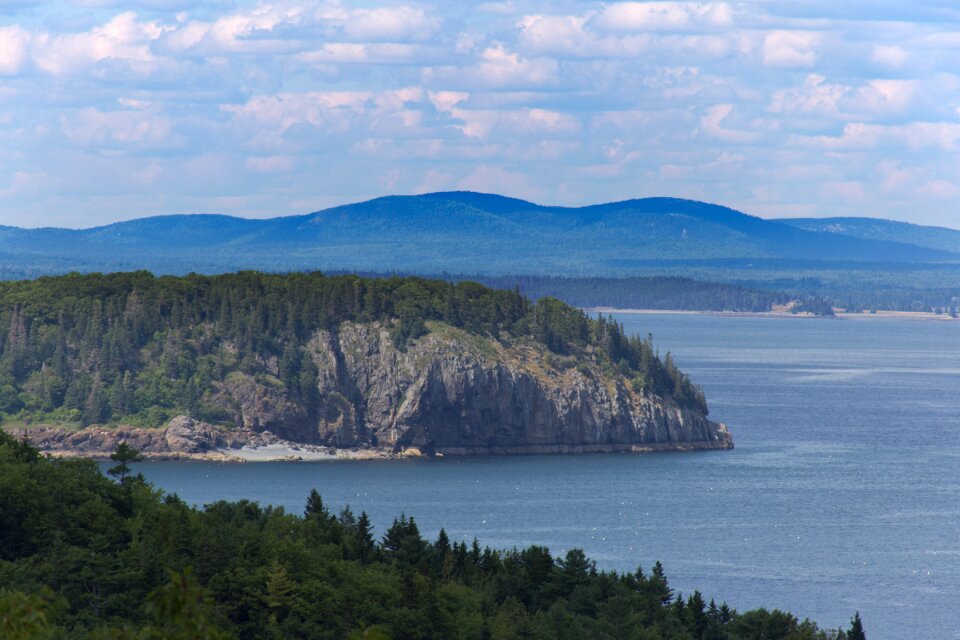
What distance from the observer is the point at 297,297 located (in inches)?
6068

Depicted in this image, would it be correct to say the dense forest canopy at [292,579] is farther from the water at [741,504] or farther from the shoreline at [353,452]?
the shoreline at [353,452]

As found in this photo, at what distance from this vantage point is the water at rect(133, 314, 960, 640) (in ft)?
278

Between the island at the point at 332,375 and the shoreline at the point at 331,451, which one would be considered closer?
the shoreline at the point at 331,451

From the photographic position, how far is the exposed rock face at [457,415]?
138 meters

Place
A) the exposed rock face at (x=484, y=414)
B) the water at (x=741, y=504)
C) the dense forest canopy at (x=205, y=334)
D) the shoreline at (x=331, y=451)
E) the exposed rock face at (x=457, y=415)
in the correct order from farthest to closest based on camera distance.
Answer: the dense forest canopy at (x=205, y=334)
the exposed rock face at (x=484, y=414)
the exposed rock face at (x=457, y=415)
the shoreline at (x=331, y=451)
the water at (x=741, y=504)

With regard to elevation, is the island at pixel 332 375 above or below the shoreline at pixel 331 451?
above

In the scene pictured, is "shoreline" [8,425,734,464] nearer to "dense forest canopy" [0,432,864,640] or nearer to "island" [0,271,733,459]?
"island" [0,271,733,459]

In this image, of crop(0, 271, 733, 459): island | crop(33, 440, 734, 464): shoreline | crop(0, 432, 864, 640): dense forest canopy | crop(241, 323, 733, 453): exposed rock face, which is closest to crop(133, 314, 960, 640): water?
crop(33, 440, 734, 464): shoreline

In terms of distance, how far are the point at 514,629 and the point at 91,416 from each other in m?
88.6

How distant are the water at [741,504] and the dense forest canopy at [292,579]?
47.3 feet

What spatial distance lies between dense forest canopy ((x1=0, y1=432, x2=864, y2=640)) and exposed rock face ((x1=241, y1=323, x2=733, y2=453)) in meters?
66.5

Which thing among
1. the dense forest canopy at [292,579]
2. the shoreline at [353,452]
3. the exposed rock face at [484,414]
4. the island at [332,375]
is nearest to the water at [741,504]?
the shoreline at [353,452]

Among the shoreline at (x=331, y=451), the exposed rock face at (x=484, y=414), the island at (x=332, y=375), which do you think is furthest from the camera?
the exposed rock face at (x=484, y=414)

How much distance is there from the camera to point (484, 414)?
458 feet
